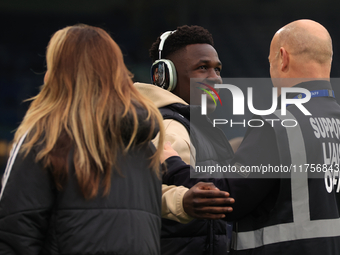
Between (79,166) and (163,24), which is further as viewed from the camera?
(163,24)

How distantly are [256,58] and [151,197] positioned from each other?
4.96 metres

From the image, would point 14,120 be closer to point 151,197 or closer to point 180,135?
point 180,135

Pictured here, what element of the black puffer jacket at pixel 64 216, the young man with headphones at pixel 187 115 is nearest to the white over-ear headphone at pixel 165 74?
the young man with headphones at pixel 187 115

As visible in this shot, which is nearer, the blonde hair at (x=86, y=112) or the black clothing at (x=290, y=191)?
the blonde hair at (x=86, y=112)

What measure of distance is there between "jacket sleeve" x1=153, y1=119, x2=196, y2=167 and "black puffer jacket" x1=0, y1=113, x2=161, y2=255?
461mm

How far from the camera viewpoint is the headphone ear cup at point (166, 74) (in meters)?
1.91

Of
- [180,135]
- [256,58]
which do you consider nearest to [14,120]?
[256,58]

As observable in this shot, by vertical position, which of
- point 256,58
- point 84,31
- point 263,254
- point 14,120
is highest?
point 256,58

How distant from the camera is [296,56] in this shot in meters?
1.56

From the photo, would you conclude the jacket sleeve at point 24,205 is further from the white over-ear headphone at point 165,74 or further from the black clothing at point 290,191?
the white over-ear headphone at point 165,74

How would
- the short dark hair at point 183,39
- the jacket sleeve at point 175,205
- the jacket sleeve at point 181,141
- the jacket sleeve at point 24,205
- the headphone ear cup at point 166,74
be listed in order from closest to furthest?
the jacket sleeve at point 24,205, the jacket sleeve at point 175,205, the jacket sleeve at point 181,141, the headphone ear cup at point 166,74, the short dark hair at point 183,39

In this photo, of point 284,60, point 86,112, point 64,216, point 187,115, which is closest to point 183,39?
point 187,115

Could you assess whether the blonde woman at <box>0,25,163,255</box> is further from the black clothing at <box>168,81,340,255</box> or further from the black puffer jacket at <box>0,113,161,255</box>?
the black clothing at <box>168,81,340,255</box>

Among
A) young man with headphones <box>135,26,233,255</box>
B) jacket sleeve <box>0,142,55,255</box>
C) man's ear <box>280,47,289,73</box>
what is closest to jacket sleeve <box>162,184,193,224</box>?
young man with headphones <box>135,26,233,255</box>
